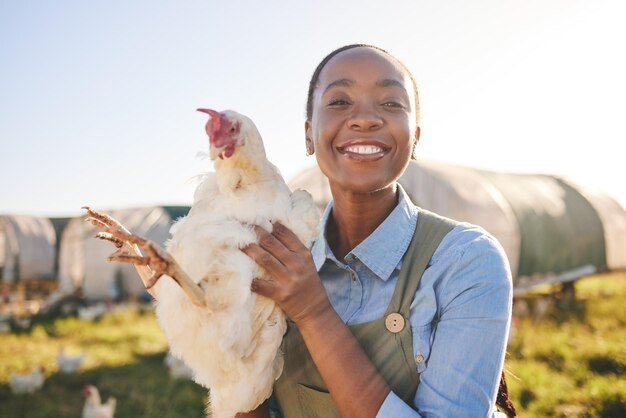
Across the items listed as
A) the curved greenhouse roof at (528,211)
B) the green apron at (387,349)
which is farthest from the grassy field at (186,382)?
the green apron at (387,349)

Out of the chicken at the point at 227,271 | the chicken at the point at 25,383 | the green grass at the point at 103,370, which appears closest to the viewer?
the chicken at the point at 227,271

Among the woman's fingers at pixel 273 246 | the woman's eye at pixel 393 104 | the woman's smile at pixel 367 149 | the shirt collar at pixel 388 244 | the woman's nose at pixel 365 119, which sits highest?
the woman's eye at pixel 393 104

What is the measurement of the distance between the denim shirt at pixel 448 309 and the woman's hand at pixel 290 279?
8.1 inches

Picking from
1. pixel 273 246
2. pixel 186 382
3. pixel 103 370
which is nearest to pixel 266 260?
pixel 273 246

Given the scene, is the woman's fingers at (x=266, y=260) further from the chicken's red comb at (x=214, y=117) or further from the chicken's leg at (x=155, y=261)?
the chicken's red comb at (x=214, y=117)

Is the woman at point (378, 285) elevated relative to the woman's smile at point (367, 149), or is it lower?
lower

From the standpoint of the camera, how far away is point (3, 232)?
58.7 ft

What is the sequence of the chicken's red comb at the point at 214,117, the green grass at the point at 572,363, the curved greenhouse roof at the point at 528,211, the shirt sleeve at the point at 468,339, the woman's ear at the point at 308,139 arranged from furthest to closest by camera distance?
the curved greenhouse roof at the point at 528,211, the green grass at the point at 572,363, the woman's ear at the point at 308,139, the chicken's red comb at the point at 214,117, the shirt sleeve at the point at 468,339

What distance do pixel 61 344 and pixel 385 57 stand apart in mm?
8407

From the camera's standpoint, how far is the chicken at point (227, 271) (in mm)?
1576

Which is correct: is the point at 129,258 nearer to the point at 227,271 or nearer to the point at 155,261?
the point at 155,261

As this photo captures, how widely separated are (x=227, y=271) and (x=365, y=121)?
672mm

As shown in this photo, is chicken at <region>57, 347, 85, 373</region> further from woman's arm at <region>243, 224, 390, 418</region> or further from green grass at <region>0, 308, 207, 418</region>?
woman's arm at <region>243, 224, 390, 418</region>

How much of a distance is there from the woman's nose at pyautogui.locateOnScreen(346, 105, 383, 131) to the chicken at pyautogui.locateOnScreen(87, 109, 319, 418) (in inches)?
13.6
